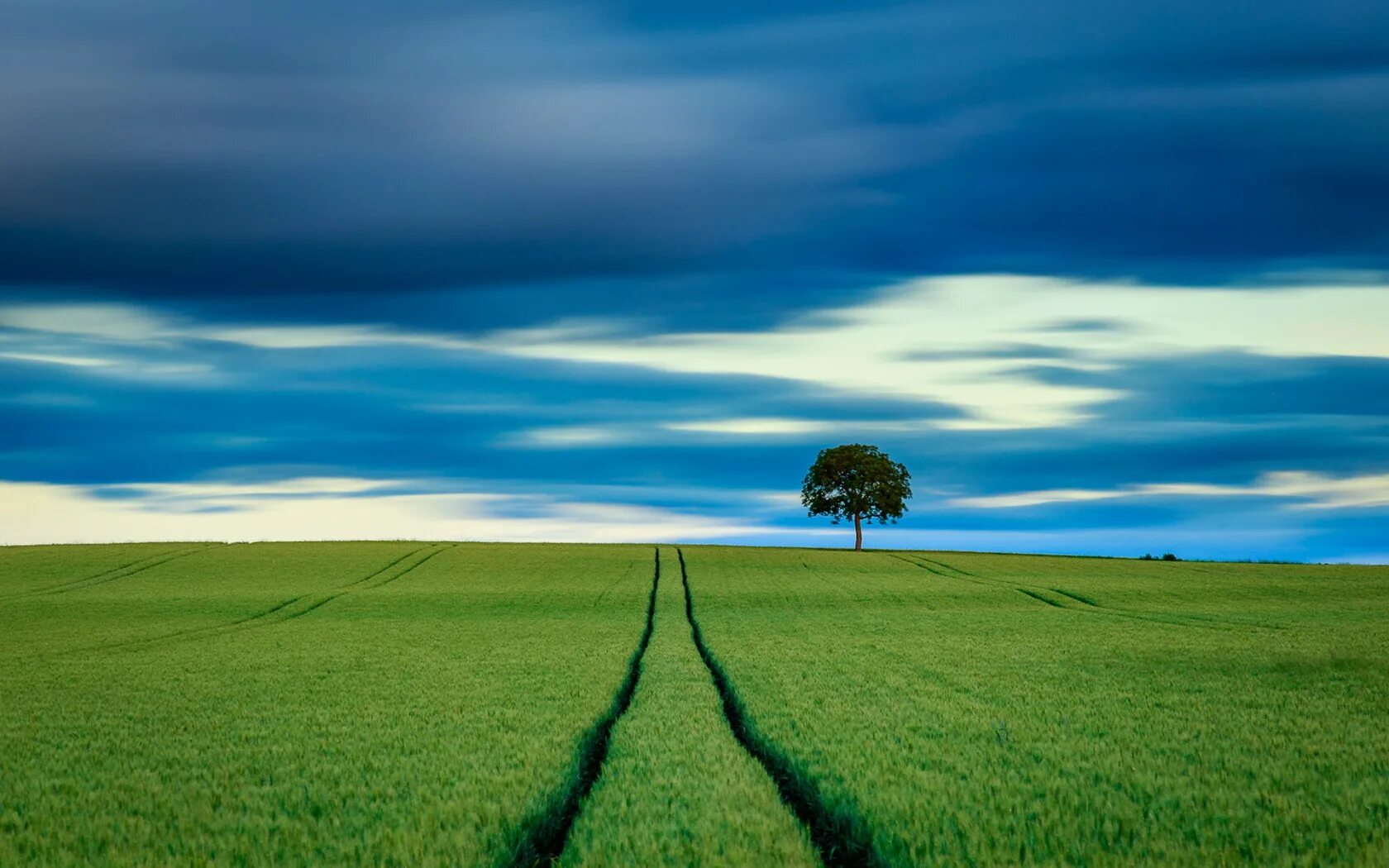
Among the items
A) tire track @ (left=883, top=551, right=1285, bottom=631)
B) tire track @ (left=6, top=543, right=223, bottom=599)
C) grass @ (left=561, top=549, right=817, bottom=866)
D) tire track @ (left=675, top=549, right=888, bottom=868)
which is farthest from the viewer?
tire track @ (left=6, top=543, right=223, bottom=599)

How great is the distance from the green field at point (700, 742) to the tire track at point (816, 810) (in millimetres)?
36

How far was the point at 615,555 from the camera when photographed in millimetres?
67562

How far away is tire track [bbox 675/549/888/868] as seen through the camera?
831 cm

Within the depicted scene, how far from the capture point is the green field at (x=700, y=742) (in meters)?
8.11

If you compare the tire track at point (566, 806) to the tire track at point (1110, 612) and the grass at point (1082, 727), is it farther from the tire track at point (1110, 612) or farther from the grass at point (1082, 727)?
the tire track at point (1110, 612)

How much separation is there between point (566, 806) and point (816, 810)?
2464 millimetres

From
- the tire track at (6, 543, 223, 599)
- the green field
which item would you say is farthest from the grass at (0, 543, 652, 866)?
the tire track at (6, 543, 223, 599)

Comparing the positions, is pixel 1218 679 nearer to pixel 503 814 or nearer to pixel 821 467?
pixel 503 814

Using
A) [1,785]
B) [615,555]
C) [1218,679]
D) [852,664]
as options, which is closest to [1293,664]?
[1218,679]

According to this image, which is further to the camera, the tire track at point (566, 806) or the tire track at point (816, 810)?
the tire track at point (816, 810)

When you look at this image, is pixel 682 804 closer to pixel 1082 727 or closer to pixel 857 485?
pixel 1082 727

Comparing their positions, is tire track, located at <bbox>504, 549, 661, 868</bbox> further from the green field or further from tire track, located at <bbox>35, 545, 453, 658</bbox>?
tire track, located at <bbox>35, 545, 453, 658</bbox>

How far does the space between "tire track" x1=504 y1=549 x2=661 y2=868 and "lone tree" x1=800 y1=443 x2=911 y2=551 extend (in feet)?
232

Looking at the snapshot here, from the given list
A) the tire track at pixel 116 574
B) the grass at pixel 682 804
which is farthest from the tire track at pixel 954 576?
the tire track at pixel 116 574
